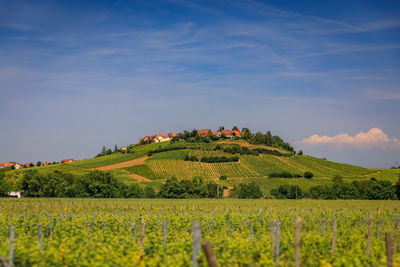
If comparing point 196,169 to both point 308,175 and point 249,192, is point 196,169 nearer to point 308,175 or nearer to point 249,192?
point 308,175

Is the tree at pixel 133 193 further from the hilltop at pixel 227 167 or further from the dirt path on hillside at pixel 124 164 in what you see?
the dirt path on hillside at pixel 124 164

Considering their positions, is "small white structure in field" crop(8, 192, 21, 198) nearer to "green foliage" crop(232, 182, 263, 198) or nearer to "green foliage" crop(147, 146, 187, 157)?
"green foliage" crop(232, 182, 263, 198)

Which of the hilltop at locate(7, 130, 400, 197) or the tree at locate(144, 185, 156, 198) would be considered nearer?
the tree at locate(144, 185, 156, 198)

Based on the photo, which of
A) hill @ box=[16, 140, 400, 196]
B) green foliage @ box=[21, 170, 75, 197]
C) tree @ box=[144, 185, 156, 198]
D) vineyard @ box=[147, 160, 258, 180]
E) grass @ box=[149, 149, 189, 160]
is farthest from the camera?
grass @ box=[149, 149, 189, 160]

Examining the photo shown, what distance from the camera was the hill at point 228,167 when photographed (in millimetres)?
92663

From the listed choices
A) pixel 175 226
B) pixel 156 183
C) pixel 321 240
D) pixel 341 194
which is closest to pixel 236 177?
pixel 156 183

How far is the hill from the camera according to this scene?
9266cm

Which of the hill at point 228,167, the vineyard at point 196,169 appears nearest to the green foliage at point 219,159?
the hill at point 228,167

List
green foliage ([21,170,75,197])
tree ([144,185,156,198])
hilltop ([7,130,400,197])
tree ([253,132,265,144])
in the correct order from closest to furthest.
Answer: green foliage ([21,170,75,197]), tree ([144,185,156,198]), hilltop ([7,130,400,197]), tree ([253,132,265,144])

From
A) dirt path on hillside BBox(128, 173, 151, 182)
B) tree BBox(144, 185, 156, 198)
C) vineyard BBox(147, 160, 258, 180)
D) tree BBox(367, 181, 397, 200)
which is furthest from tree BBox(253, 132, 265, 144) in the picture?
tree BBox(144, 185, 156, 198)

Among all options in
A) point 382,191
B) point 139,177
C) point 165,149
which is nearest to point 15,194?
point 139,177

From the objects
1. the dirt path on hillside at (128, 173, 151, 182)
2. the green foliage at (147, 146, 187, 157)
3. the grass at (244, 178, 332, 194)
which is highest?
the green foliage at (147, 146, 187, 157)

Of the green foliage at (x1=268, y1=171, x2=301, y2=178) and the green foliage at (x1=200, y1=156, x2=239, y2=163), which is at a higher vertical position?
the green foliage at (x1=200, y1=156, x2=239, y2=163)

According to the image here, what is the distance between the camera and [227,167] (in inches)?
4077
